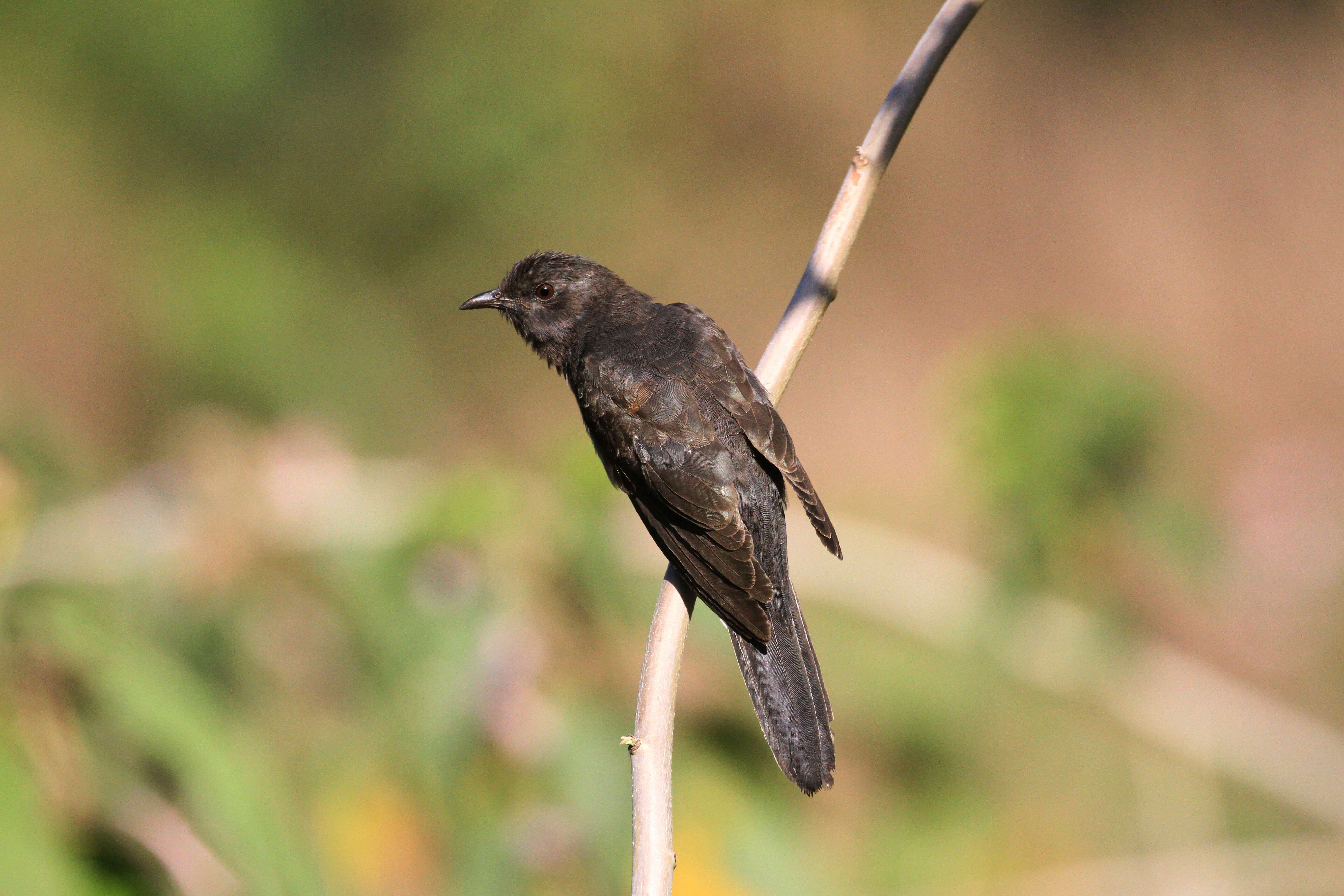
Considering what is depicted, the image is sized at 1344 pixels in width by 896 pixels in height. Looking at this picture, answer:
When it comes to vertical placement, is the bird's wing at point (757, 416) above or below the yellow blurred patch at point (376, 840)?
above

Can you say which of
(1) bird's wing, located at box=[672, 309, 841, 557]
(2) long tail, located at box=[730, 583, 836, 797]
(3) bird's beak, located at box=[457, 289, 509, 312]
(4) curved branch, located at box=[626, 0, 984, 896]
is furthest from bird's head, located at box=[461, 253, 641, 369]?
(2) long tail, located at box=[730, 583, 836, 797]

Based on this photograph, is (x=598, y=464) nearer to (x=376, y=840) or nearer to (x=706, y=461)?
(x=706, y=461)

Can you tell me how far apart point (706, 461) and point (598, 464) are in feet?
1.71

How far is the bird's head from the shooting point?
3637 mm

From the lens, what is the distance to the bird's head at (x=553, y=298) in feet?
11.9

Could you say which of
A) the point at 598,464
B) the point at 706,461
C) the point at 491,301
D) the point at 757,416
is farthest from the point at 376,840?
the point at 757,416

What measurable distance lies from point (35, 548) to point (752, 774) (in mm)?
2166

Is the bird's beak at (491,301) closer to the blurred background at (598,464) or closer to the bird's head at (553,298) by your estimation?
the bird's head at (553,298)

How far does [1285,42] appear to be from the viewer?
424 inches

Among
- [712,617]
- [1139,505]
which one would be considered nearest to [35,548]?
[712,617]

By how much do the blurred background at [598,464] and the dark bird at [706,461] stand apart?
33 cm

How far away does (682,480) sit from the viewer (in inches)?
121

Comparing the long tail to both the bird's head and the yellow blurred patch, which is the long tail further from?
the yellow blurred patch

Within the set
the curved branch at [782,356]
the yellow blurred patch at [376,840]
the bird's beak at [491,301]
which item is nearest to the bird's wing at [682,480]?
the curved branch at [782,356]
